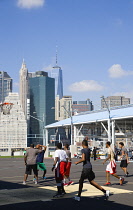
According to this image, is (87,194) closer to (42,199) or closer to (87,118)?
(42,199)

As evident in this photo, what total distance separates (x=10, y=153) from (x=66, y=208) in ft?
209

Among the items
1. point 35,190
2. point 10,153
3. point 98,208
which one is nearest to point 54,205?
point 98,208

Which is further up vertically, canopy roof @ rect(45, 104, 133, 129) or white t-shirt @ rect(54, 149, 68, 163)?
canopy roof @ rect(45, 104, 133, 129)

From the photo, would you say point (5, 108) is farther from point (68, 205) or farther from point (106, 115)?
point (68, 205)

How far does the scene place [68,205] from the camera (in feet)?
30.9

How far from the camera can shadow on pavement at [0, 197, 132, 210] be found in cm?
891

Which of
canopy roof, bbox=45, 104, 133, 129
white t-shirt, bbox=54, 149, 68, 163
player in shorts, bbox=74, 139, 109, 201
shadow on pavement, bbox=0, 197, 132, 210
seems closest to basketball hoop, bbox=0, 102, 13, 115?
canopy roof, bbox=45, 104, 133, 129

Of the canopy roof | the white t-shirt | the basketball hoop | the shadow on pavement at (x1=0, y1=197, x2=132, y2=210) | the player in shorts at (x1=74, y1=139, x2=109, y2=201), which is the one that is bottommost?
the shadow on pavement at (x1=0, y1=197, x2=132, y2=210)

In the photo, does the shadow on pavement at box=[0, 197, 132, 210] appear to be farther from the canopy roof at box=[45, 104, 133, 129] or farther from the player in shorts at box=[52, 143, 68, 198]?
the canopy roof at box=[45, 104, 133, 129]

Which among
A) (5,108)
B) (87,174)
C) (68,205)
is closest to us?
(68,205)

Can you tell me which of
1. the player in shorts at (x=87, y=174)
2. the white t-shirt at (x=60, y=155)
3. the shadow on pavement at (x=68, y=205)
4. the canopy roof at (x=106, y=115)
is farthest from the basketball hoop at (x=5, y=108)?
the shadow on pavement at (x=68, y=205)

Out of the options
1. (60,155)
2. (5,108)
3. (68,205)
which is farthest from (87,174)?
(5,108)

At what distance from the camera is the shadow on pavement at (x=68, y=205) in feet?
29.2

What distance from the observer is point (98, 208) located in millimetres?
8891
